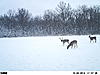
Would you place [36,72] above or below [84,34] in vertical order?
below

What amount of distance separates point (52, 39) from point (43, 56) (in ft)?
1.23

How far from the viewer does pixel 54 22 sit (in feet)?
12.7

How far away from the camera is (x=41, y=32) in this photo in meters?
3.88

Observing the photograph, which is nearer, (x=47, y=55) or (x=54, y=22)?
(x=47, y=55)

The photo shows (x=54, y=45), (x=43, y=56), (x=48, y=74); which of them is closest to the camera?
(x=48, y=74)

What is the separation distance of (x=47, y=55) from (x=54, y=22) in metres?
0.55

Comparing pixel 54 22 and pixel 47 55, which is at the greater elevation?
pixel 54 22

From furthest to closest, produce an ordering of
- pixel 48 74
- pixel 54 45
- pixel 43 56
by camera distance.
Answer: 1. pixel 54 45
2. pixel 43 56
3. pixel 48 74

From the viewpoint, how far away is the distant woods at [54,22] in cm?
378

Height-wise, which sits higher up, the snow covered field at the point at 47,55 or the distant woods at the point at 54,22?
the distant woods at the point at 54,22

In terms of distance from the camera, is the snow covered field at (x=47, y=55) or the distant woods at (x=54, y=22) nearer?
the snow covered field at (x=47, y=55)

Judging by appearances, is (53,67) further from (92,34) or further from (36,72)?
(92,34)

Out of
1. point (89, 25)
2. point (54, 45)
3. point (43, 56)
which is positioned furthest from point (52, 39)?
point (89, 25)

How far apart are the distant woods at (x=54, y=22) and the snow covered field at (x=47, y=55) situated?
0.11 metres
